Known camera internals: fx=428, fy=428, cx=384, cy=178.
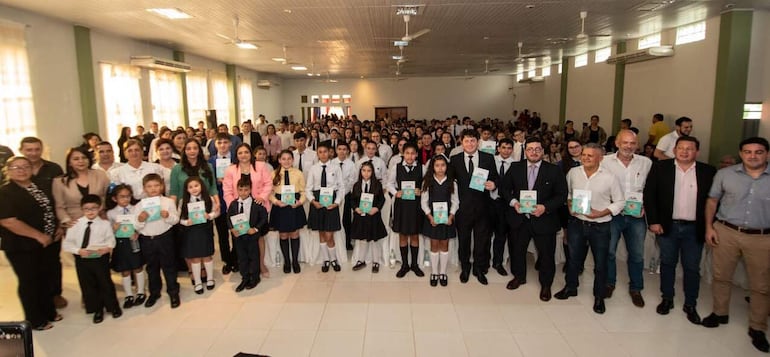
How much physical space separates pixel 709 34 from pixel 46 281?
1052 cm

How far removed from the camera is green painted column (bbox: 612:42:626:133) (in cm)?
1114

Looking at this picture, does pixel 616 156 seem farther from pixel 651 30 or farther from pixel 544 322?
pixel 651 30

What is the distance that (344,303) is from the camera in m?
4.34

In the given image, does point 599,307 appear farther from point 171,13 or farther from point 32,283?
point 171,13

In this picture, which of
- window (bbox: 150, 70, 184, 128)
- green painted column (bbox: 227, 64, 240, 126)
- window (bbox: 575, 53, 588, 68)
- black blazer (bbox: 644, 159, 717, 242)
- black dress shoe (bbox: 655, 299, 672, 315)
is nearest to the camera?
black blazer (bbox: 644, 159, 717, 242)

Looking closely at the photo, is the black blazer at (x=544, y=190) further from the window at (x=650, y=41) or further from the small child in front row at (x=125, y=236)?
the window at (x=650, y=41)

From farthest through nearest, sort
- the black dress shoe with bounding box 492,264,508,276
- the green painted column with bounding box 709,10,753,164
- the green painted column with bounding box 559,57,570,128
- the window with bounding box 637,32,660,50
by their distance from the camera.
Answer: the green painted column with bounding box 559,57,570,128 < the window with bounding box 637,32,660,50 < the green painted column with bounding box 709,10,753,164 < the black dress shoe with bounding box 492,264,508,276

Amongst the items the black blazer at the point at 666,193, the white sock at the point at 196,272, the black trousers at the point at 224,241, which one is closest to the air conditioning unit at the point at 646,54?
the black blazer at the point at 666,193

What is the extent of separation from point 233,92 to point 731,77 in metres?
15.3

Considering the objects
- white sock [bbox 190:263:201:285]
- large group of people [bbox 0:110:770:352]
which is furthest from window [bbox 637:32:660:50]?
white sock [bbox 190:263:201:285]

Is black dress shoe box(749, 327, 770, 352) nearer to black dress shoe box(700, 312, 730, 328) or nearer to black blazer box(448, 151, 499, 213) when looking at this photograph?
black dress shoe box(700, 312, 730, 328)

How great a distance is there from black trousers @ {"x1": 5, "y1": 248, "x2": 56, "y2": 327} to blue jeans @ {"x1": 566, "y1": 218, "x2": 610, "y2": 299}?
4.99 metres

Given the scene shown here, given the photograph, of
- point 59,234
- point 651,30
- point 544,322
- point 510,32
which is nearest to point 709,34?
point 651,30

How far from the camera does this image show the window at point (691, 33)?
8164mm
